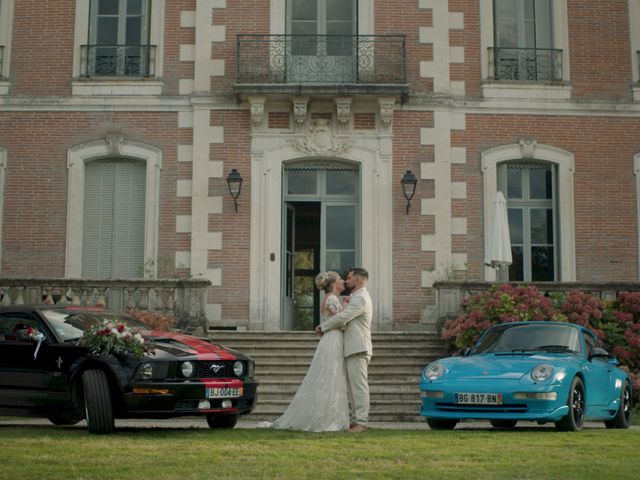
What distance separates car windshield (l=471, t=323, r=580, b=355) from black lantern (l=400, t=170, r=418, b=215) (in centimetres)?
647

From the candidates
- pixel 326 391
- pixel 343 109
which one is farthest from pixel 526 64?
pixel 326 391

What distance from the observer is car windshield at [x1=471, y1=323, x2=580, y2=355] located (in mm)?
11695

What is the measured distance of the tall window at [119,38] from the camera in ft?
62.7

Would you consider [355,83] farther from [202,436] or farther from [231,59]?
[202,436]

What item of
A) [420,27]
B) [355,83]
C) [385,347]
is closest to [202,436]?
[385,347]

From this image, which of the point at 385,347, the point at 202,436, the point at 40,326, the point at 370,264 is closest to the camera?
the point at 202,436

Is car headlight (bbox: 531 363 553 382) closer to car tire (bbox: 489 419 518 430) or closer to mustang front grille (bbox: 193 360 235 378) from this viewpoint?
car tire (bbox: 489 419 518 430)

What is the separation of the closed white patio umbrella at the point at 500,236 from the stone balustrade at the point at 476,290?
1045mm

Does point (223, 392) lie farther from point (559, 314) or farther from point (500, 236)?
point (500, 236)

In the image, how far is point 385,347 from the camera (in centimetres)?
1622

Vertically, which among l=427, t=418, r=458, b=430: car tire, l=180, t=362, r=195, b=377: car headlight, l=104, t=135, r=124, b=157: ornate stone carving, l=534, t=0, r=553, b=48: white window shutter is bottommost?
l=427, t=418, r=458, b=430: car tire

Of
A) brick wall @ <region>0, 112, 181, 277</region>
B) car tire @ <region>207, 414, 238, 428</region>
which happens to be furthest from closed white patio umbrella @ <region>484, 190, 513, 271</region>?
car tire @ <region>207, 414, 238, 428</region>

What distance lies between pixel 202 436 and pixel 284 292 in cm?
902

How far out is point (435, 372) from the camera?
11133 mm
